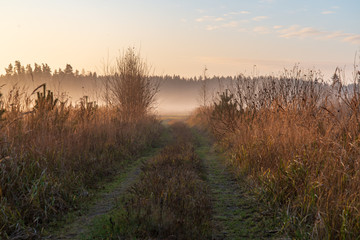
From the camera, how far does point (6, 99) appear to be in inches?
249

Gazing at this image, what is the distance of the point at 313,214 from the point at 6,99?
635 centimetres

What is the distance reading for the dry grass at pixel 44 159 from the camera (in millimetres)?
4332

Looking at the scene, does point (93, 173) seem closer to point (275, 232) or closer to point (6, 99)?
point (6, 99)

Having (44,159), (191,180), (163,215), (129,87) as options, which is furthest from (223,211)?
(129,87)

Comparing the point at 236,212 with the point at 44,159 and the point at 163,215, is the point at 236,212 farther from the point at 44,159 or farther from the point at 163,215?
the point at 44,159

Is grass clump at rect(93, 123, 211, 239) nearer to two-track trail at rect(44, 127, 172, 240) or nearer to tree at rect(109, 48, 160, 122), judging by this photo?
Answer: two-track trail at rect(44, 127, 172, 240)

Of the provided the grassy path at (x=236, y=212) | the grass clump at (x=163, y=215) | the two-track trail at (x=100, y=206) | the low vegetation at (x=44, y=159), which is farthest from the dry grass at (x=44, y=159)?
the grassy path at (x=236, y=212)

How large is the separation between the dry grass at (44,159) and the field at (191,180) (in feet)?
0.08

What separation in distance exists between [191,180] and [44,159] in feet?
9.35

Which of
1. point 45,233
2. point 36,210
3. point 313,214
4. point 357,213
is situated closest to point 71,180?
point 36,210

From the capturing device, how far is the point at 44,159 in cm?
543

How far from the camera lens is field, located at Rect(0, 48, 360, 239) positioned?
12.6 feet

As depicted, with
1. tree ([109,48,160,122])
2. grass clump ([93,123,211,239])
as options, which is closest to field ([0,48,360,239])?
grass clump ([93,123,211,239])

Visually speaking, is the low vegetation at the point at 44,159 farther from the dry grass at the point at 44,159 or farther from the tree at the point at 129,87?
the tree at the point at 129,87
